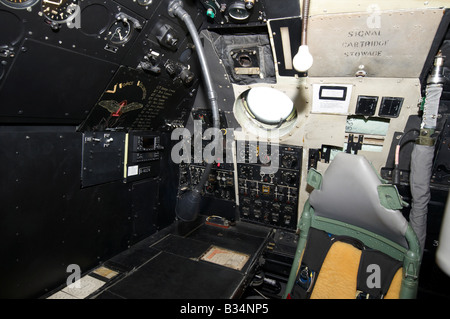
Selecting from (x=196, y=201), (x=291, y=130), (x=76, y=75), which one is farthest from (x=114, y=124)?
(x=291, y=130)

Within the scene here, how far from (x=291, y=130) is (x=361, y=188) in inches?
51.6

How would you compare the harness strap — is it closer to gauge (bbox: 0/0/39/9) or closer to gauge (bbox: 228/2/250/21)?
gauge (bbox: 228/2/250/21)

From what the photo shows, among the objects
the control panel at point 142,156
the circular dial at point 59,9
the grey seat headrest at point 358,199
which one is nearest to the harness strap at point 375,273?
the grey seat headrest at point 358,199

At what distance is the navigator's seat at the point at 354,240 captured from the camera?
1660 millimetres

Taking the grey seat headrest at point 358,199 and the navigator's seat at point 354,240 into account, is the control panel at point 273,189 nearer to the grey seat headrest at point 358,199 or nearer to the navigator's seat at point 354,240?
the navigator's seat at point 354,240

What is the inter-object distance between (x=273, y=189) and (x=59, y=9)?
104 inches

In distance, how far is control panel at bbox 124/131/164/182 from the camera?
2732 millimetres

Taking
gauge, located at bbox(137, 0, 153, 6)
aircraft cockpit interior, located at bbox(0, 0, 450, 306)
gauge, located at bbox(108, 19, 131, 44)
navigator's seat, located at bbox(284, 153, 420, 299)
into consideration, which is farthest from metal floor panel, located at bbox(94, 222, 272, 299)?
gauge, located at bbox(137, 0, 153, 6)

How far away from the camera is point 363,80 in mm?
2336

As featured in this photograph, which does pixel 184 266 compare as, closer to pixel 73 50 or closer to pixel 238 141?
pixel 238 141

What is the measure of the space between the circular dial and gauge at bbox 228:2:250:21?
3.69 feet

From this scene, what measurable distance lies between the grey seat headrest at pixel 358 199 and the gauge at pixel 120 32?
182 centimetres

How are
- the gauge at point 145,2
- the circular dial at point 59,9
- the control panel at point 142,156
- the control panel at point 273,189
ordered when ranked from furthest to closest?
1. the control panel at point 273,189
2. the control panel at point 142,156
3. the gauge at point 145,2
4. the circular dial at point 59,9
